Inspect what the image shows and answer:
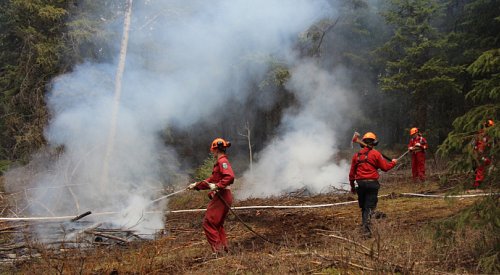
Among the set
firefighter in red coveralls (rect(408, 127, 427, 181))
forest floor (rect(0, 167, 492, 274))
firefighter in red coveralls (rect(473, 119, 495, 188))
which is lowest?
forest floor (rect(0, 167, 492, 274))

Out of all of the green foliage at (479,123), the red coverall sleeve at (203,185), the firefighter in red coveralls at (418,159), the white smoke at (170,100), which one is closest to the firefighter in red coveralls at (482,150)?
the green foliage at (479,123)

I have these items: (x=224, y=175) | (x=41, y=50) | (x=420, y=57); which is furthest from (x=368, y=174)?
(x=41, y=50)

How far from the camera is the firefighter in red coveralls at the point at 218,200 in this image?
691 cm

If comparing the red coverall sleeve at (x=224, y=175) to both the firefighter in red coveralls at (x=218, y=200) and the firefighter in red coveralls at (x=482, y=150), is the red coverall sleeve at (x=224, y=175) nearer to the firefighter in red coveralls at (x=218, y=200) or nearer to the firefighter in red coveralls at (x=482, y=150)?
the firefighter in red coveralls at (x=218, y=200)

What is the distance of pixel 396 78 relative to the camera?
55.6 feet

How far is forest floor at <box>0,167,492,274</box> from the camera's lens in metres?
4.80

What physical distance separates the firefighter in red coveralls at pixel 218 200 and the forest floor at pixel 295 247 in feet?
0.89

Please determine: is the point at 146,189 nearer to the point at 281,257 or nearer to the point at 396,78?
the point at 281,257

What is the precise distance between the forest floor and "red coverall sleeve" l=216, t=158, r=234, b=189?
104 centimetres

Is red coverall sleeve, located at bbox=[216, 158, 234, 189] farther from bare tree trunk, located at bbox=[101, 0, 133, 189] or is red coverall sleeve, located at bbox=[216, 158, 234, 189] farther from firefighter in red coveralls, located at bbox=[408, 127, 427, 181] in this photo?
firefighter in red coveralls, located at bbox=[408, 127, 427, 181]

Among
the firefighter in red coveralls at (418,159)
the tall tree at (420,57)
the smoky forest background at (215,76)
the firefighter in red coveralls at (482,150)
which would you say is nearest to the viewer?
the firefighter in red coveralls at (482,150)

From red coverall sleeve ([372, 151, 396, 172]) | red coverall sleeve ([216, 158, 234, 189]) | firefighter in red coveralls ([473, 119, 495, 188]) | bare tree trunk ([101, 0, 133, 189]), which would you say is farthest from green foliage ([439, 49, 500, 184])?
bare tree trunk ([101, 0, 133, 189])

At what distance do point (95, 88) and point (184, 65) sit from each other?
12.9 feet

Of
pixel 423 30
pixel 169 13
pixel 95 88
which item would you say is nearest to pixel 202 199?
pixel 95 88
